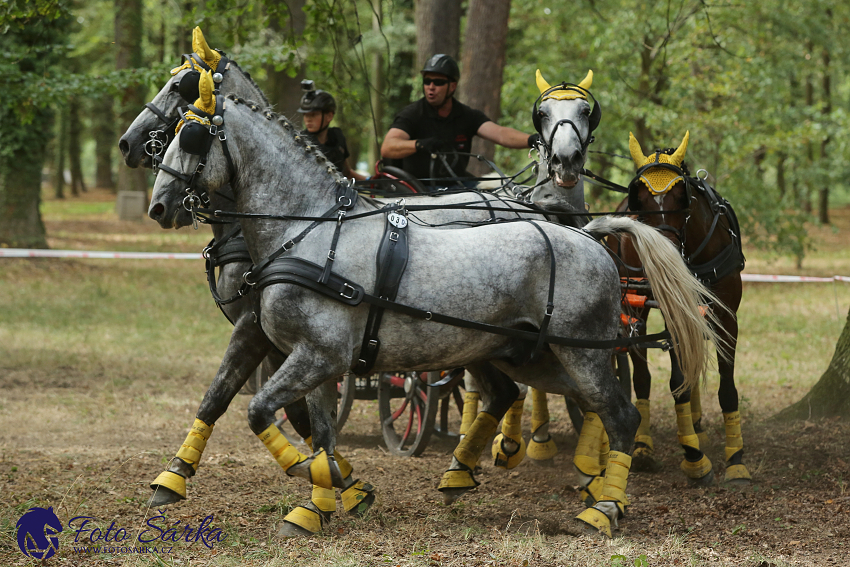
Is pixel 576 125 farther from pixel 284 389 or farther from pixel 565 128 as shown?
pixel 284 389

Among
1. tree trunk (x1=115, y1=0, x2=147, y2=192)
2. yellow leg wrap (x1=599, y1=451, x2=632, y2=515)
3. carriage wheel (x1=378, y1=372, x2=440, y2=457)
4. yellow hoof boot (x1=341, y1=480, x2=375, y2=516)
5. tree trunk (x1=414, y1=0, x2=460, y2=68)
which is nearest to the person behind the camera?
yellow leg wrap (x1=599, y1=451, x2=632, y2=515)

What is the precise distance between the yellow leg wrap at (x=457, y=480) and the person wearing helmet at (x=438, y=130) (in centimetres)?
227

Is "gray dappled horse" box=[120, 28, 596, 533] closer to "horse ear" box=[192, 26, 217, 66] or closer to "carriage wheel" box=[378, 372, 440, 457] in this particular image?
"horse ear" box=[192, 26, 217, 66]

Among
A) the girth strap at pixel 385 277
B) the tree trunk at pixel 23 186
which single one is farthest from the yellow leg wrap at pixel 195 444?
the tree trunk at pixel 23 186

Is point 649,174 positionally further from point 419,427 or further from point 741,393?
point 741,393

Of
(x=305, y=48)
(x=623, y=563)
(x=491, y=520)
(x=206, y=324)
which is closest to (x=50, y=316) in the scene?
(x=206, y=324)

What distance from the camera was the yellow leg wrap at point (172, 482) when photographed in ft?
14.4

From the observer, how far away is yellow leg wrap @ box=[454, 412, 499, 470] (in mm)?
4953

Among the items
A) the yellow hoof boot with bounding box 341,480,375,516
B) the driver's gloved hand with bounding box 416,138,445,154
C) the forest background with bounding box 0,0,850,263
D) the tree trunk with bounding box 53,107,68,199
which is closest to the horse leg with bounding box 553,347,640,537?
the yellow hoof boot with bounding box 341,480,375,516

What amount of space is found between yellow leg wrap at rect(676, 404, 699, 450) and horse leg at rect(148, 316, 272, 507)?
2.90 m

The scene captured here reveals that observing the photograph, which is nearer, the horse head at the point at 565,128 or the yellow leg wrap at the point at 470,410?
the horse head at the point at 565,128

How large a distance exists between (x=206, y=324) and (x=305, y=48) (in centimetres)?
603

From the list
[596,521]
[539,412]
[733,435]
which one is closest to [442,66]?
[539,412]

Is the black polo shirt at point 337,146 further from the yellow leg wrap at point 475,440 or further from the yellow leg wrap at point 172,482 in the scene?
the yellow leg wrap at point 172,482
